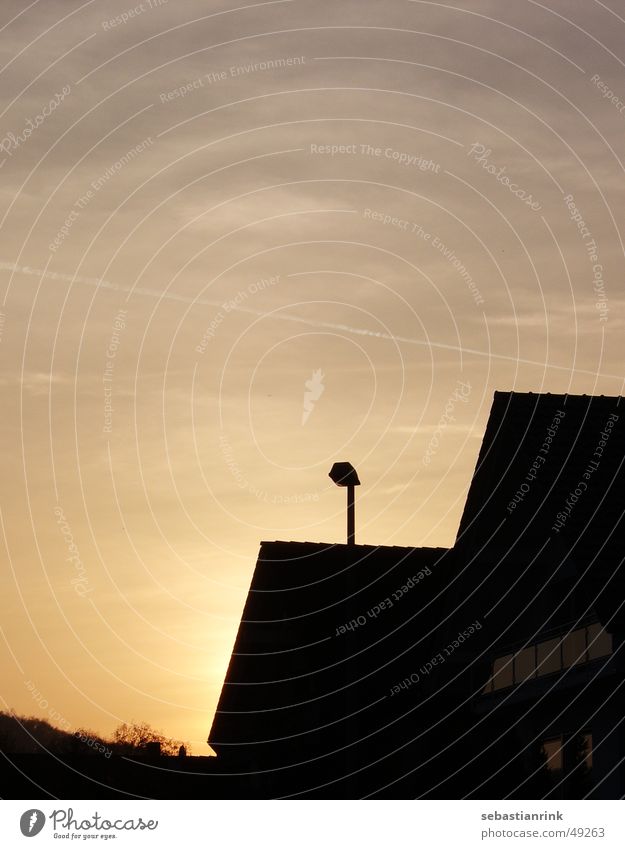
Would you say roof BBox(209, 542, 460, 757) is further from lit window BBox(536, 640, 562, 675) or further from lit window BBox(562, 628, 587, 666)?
lit window BBox(562, 628, 587, 666)

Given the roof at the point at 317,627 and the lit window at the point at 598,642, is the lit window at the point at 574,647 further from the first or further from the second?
the roof at the point at 317,627

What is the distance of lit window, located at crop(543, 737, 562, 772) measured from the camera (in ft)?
81.4

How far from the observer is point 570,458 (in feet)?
82.6

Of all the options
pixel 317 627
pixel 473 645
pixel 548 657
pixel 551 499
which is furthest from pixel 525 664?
pixel 317 627

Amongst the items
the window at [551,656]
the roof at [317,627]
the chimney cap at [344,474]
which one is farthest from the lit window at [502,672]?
the chimney cap at [344,474]

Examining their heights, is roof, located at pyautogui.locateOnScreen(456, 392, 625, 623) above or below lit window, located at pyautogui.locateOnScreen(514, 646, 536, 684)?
above

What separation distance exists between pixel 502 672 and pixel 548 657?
237 cm

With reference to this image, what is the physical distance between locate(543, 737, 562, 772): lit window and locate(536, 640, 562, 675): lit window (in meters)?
1.24

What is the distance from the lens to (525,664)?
26.6 m

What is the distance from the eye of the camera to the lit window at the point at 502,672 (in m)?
27.4

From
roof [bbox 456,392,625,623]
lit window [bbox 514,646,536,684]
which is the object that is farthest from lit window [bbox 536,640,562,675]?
roof [bbox 456,392,625,623]
